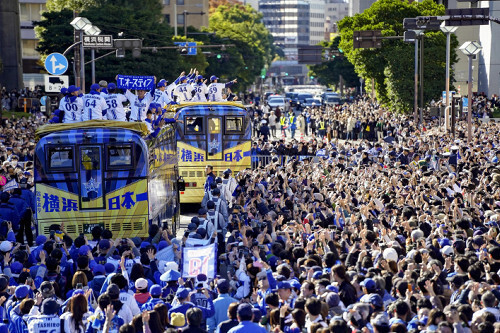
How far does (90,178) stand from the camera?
17.9m

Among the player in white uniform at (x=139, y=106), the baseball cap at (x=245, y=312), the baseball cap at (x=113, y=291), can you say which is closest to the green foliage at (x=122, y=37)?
the player in white uniform at (x=139, y=106)

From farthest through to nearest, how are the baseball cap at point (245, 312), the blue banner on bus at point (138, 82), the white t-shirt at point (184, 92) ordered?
the white t-shirt at point (184, 92)
the blue banner on bus at point (138, 82)
the baseball cap at point (245, 312)

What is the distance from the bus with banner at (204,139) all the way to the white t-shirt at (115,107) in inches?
260

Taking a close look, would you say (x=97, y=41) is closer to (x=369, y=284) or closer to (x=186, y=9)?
(x=369, y=284)

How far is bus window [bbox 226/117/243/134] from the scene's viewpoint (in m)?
26.9

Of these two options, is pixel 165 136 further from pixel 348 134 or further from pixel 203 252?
pixel 348 134

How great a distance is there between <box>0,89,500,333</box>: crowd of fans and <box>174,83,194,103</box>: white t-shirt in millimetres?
6368

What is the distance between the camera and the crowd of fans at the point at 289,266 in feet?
31.1

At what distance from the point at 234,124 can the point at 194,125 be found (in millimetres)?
1154

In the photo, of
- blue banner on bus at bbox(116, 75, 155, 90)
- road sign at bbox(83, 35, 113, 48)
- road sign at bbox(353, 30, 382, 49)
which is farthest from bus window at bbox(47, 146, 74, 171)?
road sign at bbox(353, 30, 382, 49)

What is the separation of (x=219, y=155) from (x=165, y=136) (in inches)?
197

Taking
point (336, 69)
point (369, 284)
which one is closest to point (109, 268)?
point (369, 284)

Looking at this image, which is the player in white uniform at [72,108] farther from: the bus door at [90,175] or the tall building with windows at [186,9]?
the tall building with windows at [186,9]

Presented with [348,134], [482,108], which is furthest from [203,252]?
[482,108]
